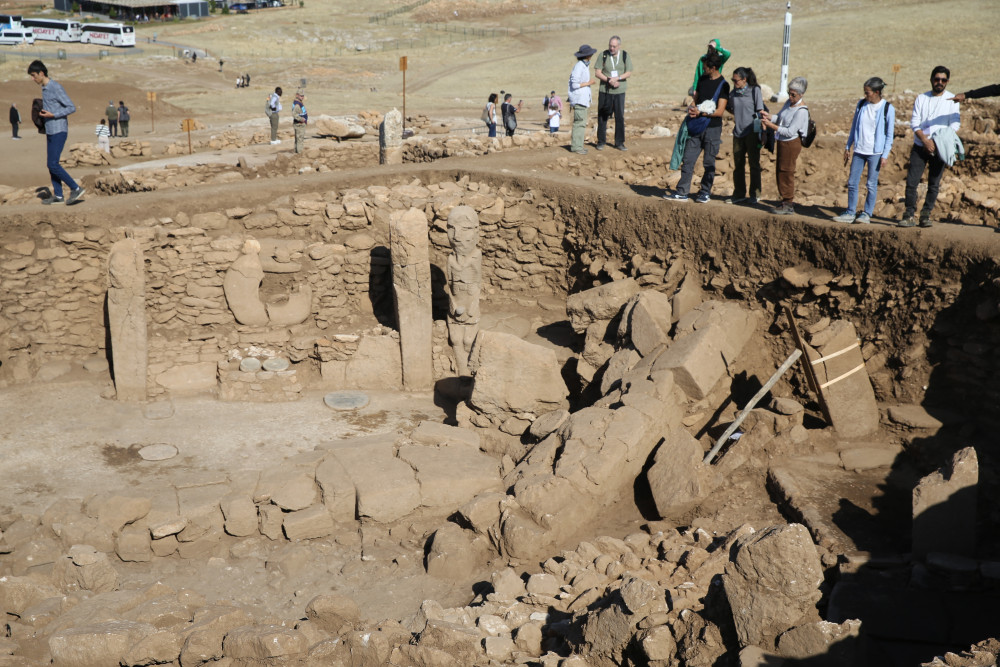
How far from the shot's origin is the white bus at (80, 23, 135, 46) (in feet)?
148

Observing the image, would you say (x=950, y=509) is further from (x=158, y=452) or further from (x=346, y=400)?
(x=158, y=452)

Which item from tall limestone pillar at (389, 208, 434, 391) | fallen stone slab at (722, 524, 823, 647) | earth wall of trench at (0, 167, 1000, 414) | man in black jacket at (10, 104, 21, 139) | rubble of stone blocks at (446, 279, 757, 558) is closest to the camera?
fallen stone slab at (722, 524, 823, 647)

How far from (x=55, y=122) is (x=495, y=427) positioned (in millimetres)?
7164

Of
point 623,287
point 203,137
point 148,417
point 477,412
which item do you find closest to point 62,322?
point 148,417

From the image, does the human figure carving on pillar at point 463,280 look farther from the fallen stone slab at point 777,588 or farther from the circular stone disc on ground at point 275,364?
the fallen stone slab at point 777,588

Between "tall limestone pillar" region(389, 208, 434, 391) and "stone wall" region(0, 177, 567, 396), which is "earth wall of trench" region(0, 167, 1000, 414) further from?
"tall limestone pillar" region(389, 208, 434, 391)

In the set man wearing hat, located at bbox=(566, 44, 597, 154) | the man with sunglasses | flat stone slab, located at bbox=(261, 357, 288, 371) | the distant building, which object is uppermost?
the distant building

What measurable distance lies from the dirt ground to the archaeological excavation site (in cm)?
7

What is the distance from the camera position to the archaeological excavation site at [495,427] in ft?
19.0

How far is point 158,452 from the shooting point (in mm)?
9422

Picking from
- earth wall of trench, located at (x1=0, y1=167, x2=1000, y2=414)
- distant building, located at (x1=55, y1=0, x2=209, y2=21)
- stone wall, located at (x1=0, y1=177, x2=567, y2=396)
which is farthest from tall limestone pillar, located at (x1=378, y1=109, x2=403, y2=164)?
distant building, located at (x1=55, y1=0, x2=209, y2=21)

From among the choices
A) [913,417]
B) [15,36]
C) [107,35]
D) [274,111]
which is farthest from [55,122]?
[15,36]

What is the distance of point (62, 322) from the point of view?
435 inches

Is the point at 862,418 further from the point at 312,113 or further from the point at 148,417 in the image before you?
the point at 312,113
